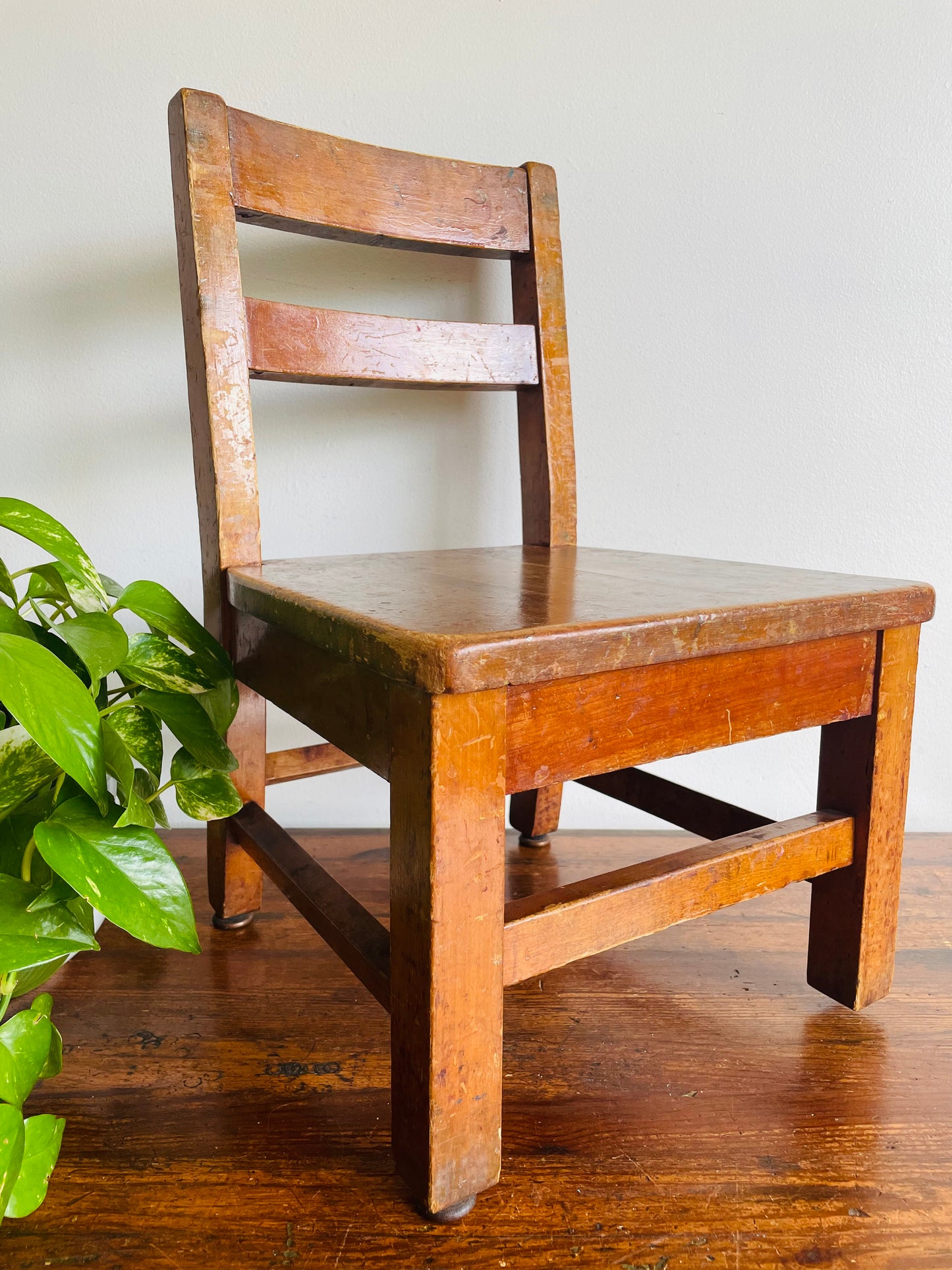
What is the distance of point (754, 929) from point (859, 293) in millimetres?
885

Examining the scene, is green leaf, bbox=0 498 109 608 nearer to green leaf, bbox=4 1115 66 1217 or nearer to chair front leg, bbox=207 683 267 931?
chair front leg, bbox=207 683 267 931

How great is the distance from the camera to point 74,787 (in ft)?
2.16

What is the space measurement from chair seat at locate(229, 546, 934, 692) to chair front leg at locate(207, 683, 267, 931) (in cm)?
17

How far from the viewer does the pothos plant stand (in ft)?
1.73

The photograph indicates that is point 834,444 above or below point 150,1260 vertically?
above

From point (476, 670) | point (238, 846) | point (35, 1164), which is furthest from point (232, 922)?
point (476, 670)

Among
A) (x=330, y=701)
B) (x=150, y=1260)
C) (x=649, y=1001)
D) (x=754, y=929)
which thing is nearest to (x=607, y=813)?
(x=754, y=929)

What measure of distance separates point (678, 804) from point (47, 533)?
26.7 inches

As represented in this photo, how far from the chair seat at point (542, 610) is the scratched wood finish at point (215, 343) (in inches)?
2.2

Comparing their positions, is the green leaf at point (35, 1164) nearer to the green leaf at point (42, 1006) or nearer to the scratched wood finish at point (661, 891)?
the green leaf at point (42, 1006)

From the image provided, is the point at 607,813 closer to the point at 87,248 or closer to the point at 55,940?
the point at 55,940

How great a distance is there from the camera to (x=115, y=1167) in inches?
25.7

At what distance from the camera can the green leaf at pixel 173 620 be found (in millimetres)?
696

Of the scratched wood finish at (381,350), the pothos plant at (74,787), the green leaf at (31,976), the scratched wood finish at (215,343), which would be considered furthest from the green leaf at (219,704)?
the scratched wood finish at (381,350)
